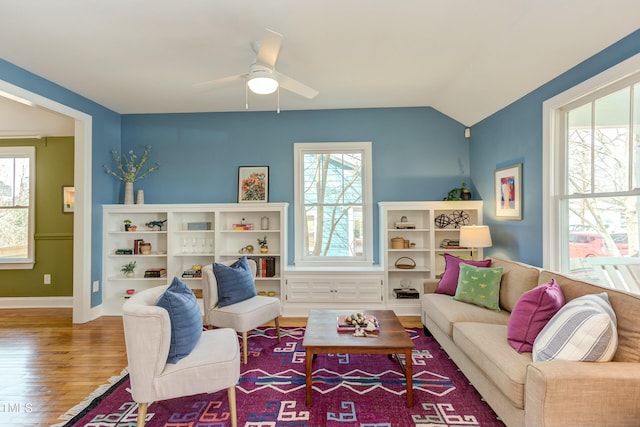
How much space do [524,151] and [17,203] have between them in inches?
263

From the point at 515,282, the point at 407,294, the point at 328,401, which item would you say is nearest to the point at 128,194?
the point at 328,401

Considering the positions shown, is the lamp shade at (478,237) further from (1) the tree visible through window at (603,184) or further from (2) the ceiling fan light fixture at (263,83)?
(2) the ceiling fan light fixture at (263,83)

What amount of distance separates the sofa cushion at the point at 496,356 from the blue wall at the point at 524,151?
4.12 feet

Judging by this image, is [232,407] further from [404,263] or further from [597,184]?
[597,184]

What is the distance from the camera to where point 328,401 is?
228cm

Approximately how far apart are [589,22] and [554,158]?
113 cm

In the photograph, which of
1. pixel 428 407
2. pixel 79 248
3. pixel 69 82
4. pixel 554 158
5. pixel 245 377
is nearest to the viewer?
pixel 428 407

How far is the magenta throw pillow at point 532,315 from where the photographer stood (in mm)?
2039

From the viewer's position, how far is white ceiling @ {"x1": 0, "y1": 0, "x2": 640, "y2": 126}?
7.65ft

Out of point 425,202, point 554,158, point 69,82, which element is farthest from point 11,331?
point 554,158

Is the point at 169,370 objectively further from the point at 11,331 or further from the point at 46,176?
the point at 46,176

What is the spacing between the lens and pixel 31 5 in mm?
2309

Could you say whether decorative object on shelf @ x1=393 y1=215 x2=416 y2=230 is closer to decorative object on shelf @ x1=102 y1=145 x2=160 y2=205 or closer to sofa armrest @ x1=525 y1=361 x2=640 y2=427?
sofa armrest @ x1=525 y1=361 x2=640 y2=427

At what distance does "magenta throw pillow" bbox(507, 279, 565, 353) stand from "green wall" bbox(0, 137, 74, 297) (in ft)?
18.0
